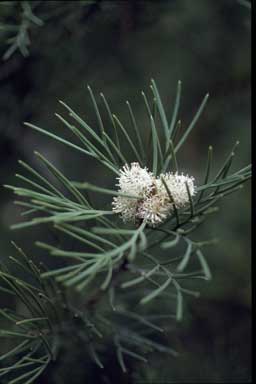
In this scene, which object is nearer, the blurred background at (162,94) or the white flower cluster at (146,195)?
the white flower cluster at (146,195)

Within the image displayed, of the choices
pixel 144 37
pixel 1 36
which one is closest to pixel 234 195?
pixel 144 37

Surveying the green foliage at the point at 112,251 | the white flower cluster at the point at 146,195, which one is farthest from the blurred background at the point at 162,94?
the white flower cluster at the point at 146,195

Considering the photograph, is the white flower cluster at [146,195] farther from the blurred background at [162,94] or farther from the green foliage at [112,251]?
the blurred background at [162,94]

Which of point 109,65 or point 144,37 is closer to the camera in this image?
point 109,65

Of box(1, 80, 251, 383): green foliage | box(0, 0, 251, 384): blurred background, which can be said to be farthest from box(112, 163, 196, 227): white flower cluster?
box(0, 0, 251, 384): blurred background

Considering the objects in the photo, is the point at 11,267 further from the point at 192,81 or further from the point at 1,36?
the point at 192,81

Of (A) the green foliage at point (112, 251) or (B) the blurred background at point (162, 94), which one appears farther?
(B) the blurred background at point (162, 94)
